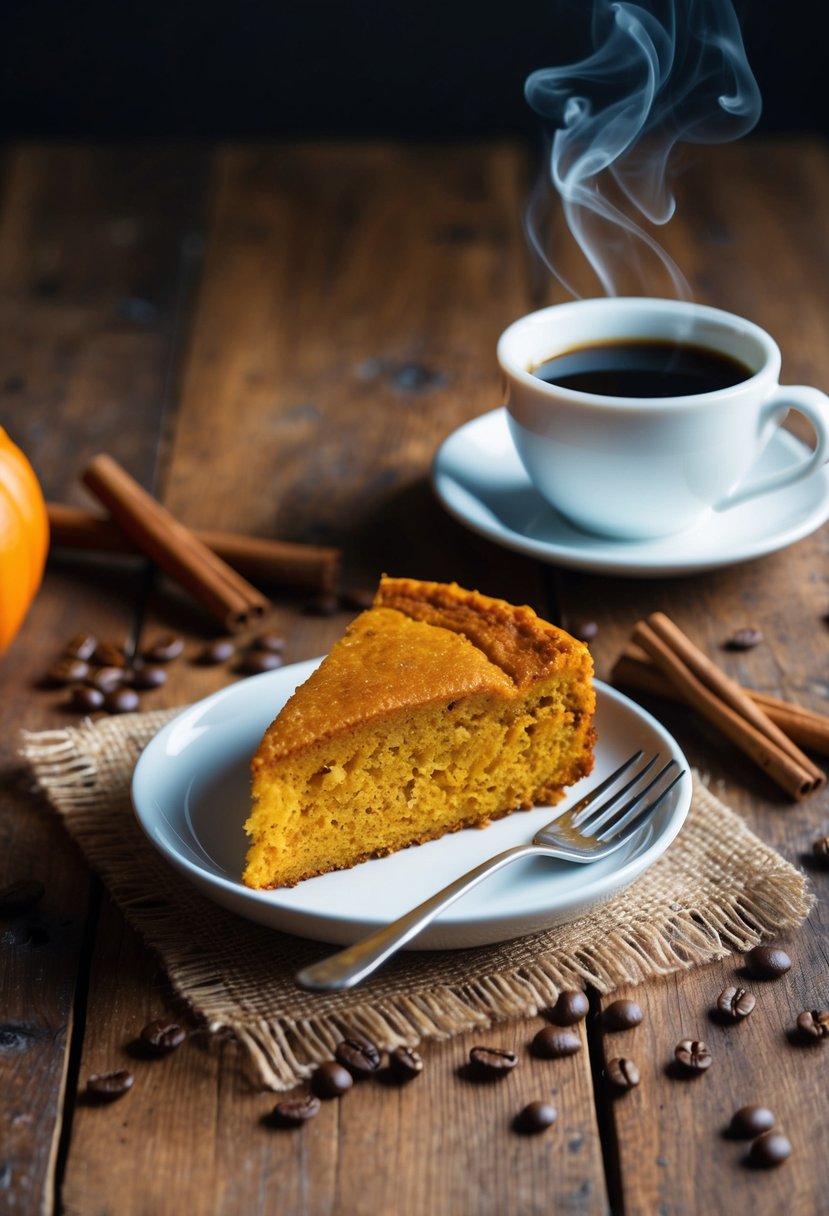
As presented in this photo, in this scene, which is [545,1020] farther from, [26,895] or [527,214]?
[527,214]

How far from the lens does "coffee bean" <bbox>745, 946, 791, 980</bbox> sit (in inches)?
70.0

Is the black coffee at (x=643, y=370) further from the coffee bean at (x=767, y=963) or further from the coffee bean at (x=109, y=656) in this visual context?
the coffee bean at (x=767, y=963)

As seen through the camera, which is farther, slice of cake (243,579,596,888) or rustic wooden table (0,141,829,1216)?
slice of cake (243,579,596,888)

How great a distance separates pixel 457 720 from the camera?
77.7 inches

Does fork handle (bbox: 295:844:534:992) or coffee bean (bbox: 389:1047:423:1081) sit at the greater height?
fork handle (bbox: 295:844:534:992)

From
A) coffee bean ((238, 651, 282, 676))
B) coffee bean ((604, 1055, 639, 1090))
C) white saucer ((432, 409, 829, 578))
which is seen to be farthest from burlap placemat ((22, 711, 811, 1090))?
white saucer ((432, 409, 829, 578))

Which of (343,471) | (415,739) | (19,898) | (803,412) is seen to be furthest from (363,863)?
(343,471)

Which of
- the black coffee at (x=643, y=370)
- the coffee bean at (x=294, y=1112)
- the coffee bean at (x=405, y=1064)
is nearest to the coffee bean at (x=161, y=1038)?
the coffee bean at (x=294, y=1112)

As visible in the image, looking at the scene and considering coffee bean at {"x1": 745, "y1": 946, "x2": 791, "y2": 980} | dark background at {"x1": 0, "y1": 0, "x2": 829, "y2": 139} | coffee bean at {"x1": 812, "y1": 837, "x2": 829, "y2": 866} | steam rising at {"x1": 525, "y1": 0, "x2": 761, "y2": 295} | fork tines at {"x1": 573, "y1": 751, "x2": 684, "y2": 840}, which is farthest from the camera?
dark background at {"x1": 0, "y1": 0, "x2": 829, "y2": 139}

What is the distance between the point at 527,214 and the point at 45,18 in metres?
2.35

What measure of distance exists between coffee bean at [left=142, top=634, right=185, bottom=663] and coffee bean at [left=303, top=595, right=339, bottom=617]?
26 centimetres

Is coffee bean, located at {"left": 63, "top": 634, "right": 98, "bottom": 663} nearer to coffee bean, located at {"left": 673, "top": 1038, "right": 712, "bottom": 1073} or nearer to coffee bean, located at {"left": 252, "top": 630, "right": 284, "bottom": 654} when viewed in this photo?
coffee bean, located at {"left": 252, "top": 630, "right": 284, "bottom": 654}

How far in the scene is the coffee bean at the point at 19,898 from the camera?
1898 mm

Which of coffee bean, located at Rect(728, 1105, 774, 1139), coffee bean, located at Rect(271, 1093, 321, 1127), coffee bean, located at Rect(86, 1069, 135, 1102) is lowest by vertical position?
coffee bean, located at Rect(86, 1069, 135, 1102)
